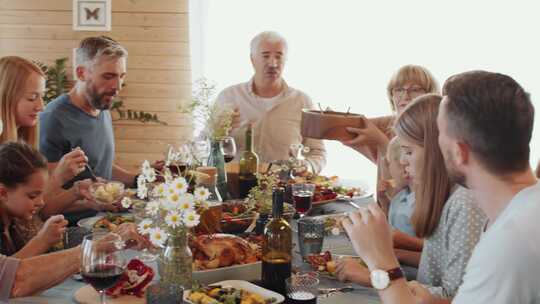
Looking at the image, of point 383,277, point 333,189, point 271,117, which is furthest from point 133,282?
point 271,117

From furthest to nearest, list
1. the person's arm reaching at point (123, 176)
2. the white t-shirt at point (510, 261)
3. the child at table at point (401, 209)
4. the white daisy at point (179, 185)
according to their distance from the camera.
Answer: the person's arm reaching at point (123, 176), the child at table at point (401, 209), the white daisy at point (179, 185), the white t-shirt at point (510, 261)

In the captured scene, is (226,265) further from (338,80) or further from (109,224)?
(338,80)

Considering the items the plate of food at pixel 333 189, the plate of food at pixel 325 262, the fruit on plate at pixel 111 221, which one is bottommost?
the plate of food at pixel 325 262

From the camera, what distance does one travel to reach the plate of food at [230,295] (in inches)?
63.3

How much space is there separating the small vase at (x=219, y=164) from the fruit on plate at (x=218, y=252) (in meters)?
0.90

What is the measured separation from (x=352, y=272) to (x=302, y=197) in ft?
2.06

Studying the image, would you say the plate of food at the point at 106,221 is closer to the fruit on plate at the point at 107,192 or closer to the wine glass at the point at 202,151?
the fruit on plate at the point at 107,192

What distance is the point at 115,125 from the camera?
527 centimetres

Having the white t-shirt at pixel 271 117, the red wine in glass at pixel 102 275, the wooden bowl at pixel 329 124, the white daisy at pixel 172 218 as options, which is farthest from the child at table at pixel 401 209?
the white t-shirt at pixel 271 117

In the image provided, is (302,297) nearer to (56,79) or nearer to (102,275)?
(102,275)

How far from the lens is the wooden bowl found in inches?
101

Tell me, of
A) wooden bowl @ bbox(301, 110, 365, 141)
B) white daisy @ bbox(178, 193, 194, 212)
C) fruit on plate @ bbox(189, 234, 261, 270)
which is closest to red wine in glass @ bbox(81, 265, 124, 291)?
white daisy @ bbox(178, 193, 194, 212)

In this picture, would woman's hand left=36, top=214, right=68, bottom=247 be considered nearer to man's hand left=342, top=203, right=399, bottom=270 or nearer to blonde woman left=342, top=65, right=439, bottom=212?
man's hand left=342, top=203, right=399, bottom=270

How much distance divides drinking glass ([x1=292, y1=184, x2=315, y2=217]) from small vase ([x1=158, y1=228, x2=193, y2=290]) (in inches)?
33.2
